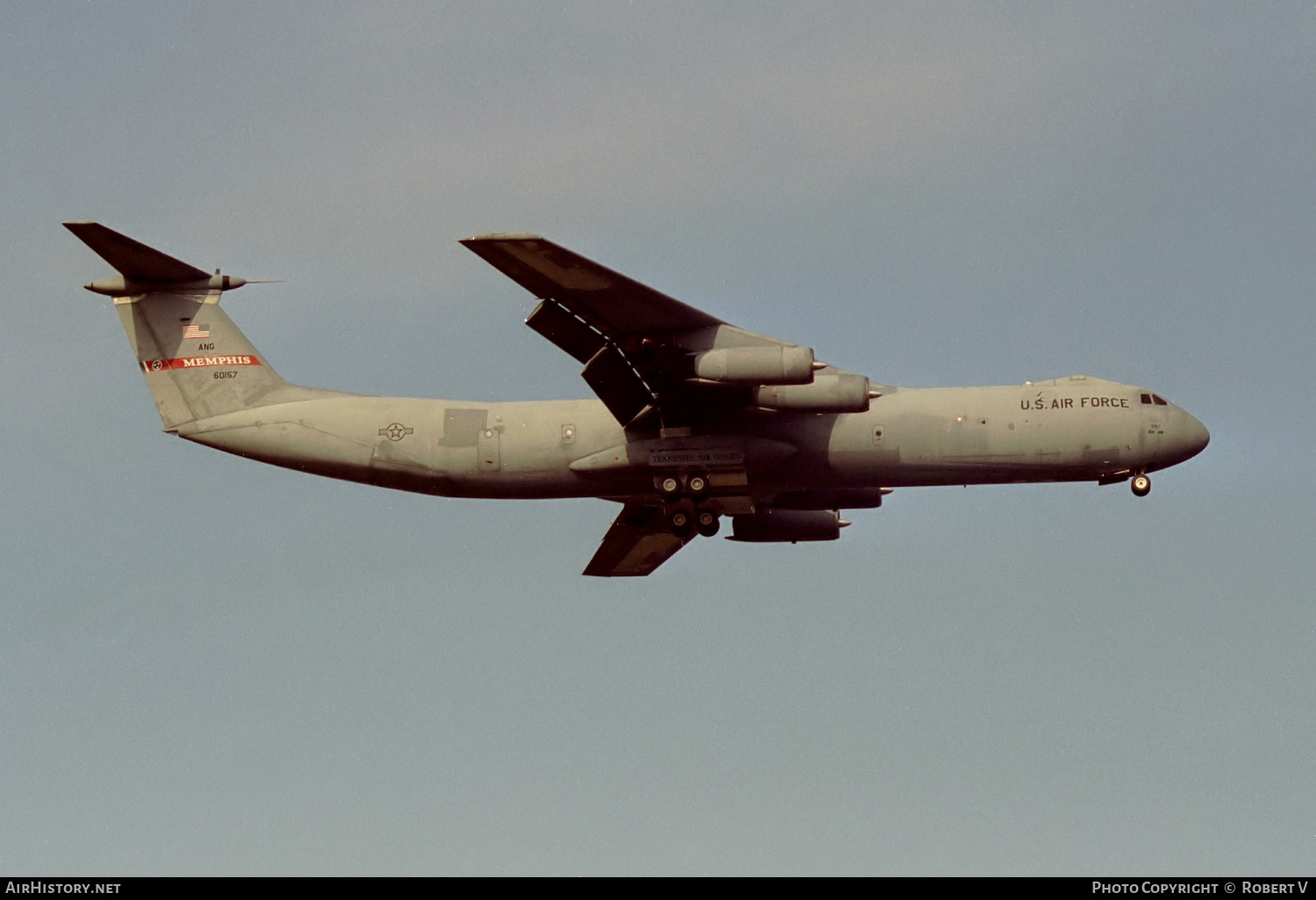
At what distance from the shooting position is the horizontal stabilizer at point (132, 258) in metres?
30.5

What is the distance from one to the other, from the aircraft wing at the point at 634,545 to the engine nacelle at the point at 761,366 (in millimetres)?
5757

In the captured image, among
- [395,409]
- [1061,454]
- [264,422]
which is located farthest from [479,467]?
[1061,454]

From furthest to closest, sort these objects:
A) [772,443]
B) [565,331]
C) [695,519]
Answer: [695,519]
[772,443]
[565,331]

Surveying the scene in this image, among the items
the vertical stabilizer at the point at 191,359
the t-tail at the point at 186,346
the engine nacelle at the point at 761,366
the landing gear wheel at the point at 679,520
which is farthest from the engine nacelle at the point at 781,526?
the vertical stabilizer at the point at 191,359

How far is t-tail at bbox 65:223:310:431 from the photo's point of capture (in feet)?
105

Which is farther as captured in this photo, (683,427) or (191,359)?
(191,359)

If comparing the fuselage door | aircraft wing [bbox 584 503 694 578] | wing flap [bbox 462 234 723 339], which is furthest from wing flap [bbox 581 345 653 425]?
aircraft wing [bbox 584 503 694 578]

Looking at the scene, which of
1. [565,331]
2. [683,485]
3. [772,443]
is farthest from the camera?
[683,485]

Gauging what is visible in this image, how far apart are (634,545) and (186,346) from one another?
9087 mm

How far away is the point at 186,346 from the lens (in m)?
32.3

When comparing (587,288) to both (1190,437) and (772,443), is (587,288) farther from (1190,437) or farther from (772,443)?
(1190,437)

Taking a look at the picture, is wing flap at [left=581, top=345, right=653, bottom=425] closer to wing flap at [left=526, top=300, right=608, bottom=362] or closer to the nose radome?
wing flap at [left=526, top=300, right=608, bottom=362]

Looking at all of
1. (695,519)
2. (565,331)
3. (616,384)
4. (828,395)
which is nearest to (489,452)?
(616,384)
